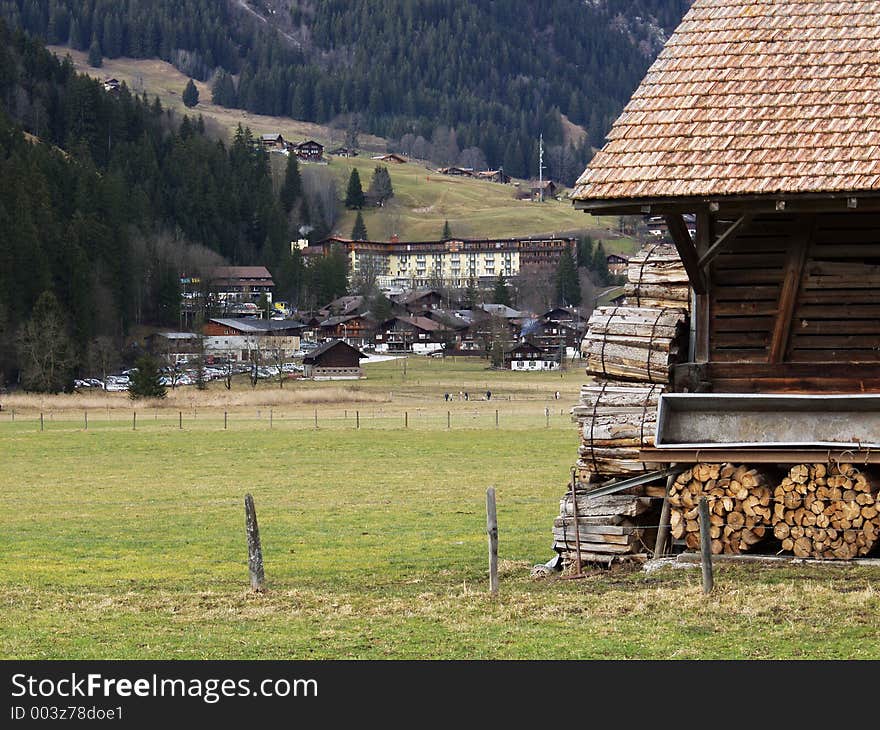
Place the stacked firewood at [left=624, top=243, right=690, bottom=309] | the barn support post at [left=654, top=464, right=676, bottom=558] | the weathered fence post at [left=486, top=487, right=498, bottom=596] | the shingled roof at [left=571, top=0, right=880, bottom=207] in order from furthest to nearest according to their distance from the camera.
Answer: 1. the stacked firewood at [left=624, top=243, right=690, bottom=309]
2. the barn support post at [left=654, top=464, right=676, bottom=558]
3. the shingled roof at [left=571, top=0, right=880, bottom=207]
4. the weathered fence post at [left=486, top=487, right=498, bottom=596]

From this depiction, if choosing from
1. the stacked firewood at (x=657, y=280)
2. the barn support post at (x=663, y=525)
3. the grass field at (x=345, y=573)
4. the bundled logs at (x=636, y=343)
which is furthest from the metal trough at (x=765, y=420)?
the stacked firewood at (x=657, y=280)

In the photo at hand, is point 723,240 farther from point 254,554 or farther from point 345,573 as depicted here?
point 345,573

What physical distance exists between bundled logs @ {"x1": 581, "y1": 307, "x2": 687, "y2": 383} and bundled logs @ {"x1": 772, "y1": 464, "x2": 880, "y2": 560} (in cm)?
238

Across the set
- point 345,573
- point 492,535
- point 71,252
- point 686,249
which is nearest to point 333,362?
point 71,252

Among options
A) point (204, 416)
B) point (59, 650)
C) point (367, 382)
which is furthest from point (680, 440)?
point (367, 382)

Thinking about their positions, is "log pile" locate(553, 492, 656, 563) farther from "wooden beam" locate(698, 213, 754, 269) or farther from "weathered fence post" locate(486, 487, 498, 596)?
"wooden beam" locate(698, 213, 754, 269)

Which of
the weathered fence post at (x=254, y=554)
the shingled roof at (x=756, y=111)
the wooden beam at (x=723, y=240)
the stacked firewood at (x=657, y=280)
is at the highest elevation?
the shingled roof at (x=756, y=111)

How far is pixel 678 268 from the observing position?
21.3 meters

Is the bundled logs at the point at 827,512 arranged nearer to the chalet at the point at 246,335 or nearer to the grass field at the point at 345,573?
the grass field at the point at 345,573

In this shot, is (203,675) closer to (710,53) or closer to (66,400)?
(710,53)

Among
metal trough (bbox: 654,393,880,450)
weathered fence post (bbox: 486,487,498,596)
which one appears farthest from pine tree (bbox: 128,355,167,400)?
weathered fence post (bbox: 486,487,498,596)

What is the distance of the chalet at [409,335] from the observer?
18262cm

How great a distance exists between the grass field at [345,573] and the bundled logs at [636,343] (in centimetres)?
282

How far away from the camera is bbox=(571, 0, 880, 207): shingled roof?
1811 cm
